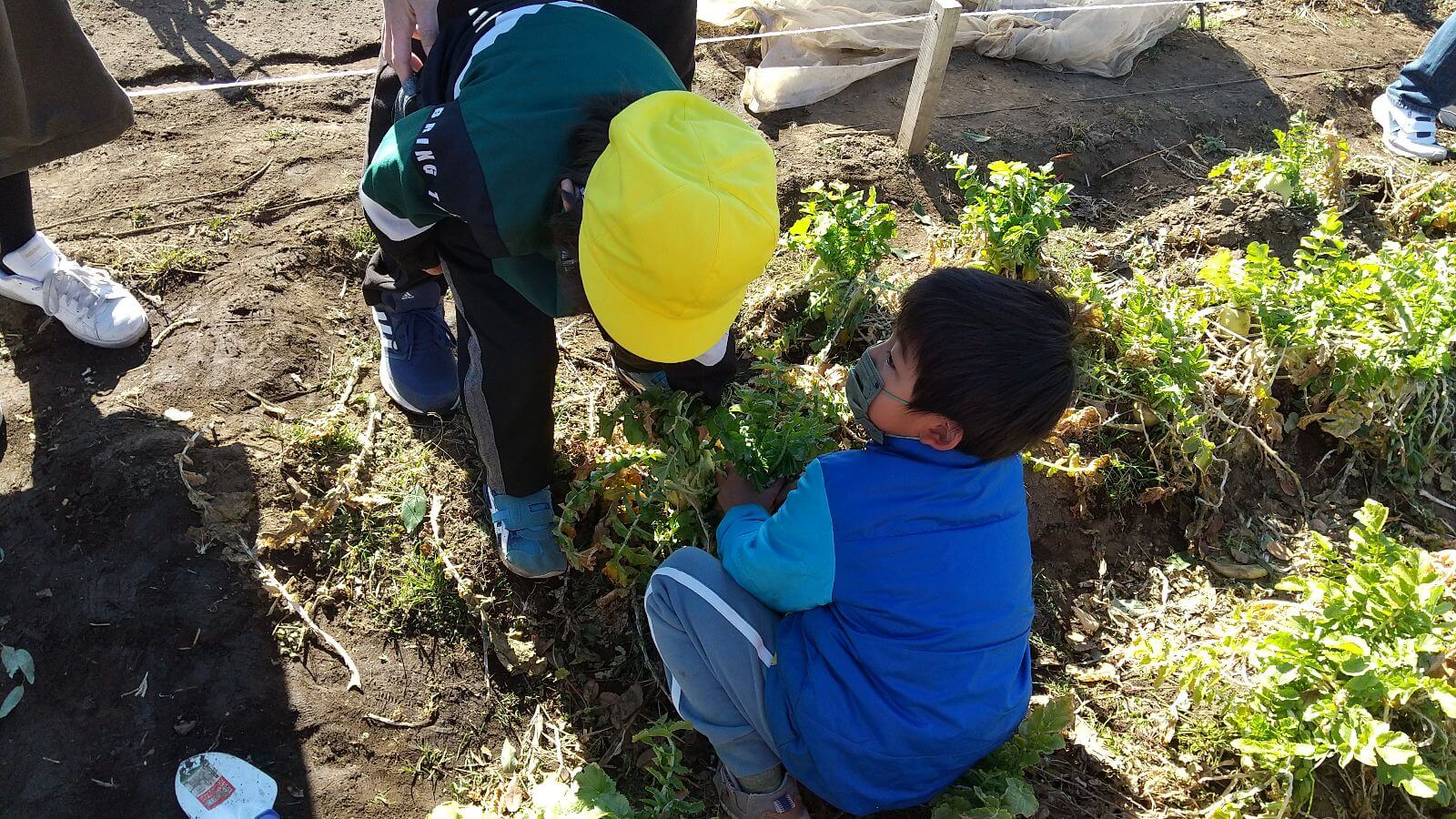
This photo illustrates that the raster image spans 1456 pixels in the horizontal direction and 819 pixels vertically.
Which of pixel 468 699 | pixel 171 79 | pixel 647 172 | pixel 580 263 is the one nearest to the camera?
pixel 647 172

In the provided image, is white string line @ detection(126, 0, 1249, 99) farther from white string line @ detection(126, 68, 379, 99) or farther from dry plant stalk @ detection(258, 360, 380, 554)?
dry plant stalk @ detection(258, 360, 380, 554)

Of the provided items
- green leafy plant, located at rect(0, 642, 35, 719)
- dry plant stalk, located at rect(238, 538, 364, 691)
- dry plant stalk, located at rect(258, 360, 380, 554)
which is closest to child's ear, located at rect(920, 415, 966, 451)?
dry plant stalk, located at rect(238, 538, 364, 691)

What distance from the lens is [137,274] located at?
9.76 feet

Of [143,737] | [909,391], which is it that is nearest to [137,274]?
[143,737]

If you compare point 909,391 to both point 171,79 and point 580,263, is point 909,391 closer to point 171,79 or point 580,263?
point 580,263

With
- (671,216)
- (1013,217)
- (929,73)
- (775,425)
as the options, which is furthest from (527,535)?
(929,73)

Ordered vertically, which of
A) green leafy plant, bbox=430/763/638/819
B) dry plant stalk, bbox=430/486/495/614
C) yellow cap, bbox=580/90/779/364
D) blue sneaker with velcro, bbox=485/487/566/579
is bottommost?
dry plant stalk, bbox=430/486/495/614

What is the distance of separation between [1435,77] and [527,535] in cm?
485

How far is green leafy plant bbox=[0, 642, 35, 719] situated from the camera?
2.08 metres

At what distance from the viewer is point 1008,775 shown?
72.2 inches

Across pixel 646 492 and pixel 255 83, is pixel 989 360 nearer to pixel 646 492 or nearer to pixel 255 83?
pixel 646 492

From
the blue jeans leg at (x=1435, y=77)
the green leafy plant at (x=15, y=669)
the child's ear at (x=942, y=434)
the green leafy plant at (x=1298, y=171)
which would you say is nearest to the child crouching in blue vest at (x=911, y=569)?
the child's ear at (x=942, y=434)

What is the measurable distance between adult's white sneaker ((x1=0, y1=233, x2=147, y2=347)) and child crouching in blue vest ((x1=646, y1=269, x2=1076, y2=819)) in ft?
6.90

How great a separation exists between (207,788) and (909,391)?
5.74 feet
